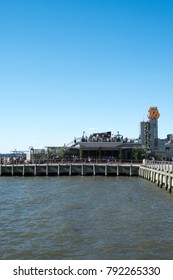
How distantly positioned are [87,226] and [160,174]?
59.8 ft

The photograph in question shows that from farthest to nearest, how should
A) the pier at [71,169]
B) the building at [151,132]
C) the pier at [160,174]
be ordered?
the building at [151,132]
the pier at [71,169]
the pier at [160,174]

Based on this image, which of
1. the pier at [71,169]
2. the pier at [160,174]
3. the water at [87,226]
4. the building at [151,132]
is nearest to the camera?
the water at [87,226]

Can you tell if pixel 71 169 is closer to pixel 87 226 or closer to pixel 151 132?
pixel 151 132

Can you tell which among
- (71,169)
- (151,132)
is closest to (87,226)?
(71,169)

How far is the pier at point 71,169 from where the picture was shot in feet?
156

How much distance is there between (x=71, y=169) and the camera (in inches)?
1917

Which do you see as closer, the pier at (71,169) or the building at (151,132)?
the pier at (71,169)

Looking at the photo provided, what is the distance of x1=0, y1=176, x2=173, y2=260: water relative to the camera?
13727 millimetres

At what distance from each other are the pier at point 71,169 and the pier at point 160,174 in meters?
2.24

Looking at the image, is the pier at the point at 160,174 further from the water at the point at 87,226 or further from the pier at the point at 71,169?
the pier at the point at 71,169

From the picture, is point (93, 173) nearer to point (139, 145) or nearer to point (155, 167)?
point (155, 167)

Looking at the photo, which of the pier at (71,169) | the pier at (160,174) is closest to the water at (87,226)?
the pier at (160,174)

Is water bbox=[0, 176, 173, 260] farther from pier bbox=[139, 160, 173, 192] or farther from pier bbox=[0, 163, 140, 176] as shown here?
pier bbox=[0, 163, 140, 176]

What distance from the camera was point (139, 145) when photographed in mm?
62969
